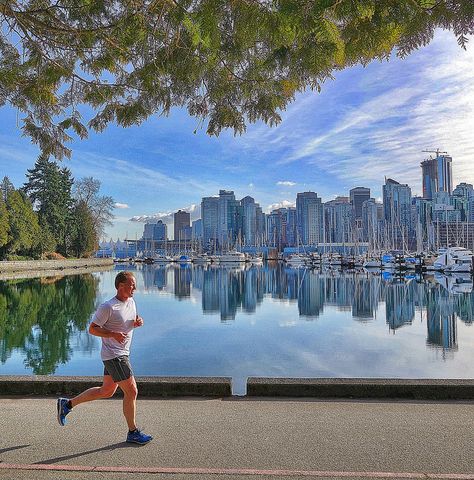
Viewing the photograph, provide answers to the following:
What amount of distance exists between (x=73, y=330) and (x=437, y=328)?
59.0 ft

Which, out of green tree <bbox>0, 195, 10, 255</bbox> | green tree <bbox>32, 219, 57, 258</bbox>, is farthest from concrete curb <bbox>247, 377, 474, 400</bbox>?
green tree <bbox>32, 219, 57, 258</bbox>

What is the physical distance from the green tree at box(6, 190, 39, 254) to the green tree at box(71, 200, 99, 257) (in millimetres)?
20773

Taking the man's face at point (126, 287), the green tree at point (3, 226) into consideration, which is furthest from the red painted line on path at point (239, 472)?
the green tree at point (3, 226)

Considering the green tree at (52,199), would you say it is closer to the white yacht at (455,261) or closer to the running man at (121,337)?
the white yacht at (455,261)

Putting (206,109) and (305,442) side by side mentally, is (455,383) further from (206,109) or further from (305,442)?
(206,109)

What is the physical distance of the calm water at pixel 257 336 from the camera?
18.2 meters

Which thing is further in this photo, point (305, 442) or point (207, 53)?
point (207, 53)

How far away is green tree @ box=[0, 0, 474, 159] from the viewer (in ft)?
15.8

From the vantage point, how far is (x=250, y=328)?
27688 mm

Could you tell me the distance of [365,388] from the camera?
7.80 meters

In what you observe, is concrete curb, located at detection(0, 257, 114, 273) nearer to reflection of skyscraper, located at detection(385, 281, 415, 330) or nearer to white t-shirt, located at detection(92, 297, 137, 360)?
reflection of skyscraper, located at detection(385, 281, 415, 330)

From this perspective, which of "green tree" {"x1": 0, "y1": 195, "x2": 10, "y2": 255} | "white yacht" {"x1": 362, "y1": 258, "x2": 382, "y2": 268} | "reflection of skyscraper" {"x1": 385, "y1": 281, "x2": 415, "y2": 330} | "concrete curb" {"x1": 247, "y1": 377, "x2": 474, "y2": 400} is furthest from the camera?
"white yacht" {"x1": 362, "y1": 258, "x2": 382, "y2": 268}

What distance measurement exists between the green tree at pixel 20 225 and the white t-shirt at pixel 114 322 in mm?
77046

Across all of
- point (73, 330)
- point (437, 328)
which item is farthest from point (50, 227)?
point (437, 328)
